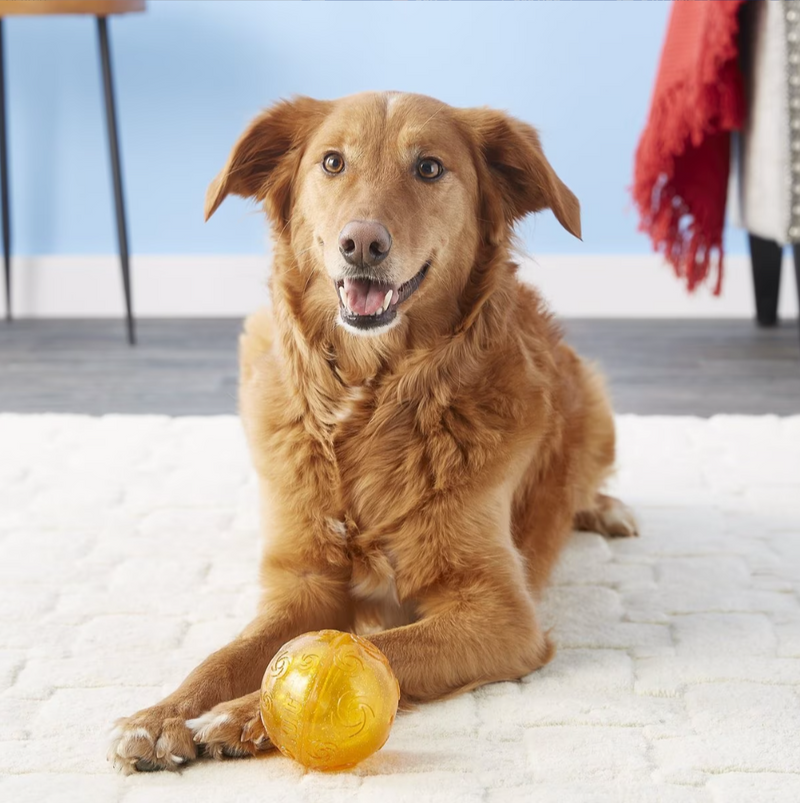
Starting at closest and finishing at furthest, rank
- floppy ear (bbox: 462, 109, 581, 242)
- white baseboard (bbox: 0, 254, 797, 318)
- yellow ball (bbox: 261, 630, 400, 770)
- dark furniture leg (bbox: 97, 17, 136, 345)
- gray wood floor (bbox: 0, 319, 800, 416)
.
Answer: yellow ball (bbox: 261, 630, 400, 770)
floppy ear (bbox: 462, 109, 581, 242)
gray wood floor (bbox: 0, 319, 800, 416)
dark furniture leg (bbox: 97, 17, 136, 345)
white baseboard (bbox: 0, 254, 797, 318)

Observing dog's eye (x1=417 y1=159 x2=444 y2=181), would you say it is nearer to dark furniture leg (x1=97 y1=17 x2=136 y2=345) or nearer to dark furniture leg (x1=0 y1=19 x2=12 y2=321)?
dark furniture leg (x1=97 y1=17 x2=136 y2=345)

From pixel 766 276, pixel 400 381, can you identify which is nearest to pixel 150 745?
pixel 400 381

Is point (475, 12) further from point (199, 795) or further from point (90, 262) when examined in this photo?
point (199, 795)

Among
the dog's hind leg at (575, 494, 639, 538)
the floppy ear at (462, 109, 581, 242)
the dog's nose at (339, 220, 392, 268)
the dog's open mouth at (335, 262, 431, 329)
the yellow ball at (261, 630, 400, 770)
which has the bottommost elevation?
the dog's hind leg at (575, 494, 639, 538)

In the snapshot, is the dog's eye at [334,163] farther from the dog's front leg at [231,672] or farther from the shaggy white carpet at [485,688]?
the shaggy white carpet at [485,688]

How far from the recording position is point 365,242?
1.80 m

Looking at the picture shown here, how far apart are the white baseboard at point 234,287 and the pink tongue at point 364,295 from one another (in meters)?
3.05

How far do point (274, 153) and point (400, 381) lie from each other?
512 millimetres

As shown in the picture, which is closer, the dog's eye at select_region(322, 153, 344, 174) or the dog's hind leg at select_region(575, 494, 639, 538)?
the dog's eye at select_region(322, 153, 344, 174)

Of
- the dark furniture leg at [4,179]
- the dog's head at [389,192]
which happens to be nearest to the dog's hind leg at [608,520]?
the dog's head at [389,192]

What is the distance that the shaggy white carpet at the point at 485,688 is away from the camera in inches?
61.1

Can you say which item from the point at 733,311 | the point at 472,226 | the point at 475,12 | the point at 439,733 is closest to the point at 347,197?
the point at 472,226

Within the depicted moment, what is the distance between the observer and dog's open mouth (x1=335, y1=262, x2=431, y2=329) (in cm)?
188

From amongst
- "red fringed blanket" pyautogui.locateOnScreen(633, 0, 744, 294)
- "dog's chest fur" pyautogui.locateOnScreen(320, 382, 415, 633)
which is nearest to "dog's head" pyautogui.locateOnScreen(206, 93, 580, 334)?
"dog's chest fur" pyautogui.locateOnScreen(320, 382, 415, 633)
